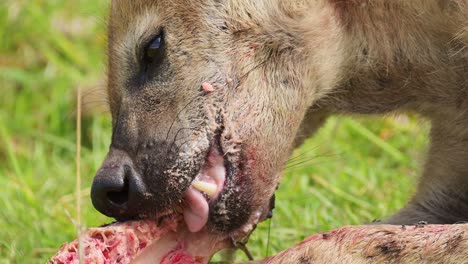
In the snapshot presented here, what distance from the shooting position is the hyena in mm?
3732

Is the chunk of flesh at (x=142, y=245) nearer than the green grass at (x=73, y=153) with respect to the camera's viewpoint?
Yes

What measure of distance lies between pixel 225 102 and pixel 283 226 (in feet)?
4.55

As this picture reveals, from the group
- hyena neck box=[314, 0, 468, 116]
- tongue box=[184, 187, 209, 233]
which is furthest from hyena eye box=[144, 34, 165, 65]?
hyena neck box=[314, 0, 468, 116]

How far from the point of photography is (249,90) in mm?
3863

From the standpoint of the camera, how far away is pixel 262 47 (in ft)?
12.9

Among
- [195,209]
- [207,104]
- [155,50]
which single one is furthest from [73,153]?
[195,209]

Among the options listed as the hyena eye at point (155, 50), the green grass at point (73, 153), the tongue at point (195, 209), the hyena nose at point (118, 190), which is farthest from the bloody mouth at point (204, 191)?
the green grass at point (73, 153)

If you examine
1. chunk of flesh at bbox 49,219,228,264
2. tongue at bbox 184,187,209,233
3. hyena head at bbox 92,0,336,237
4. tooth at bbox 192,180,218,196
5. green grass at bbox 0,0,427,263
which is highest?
hyena head at bbox 92,0,336,237

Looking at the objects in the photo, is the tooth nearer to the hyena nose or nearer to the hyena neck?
the hyena nose

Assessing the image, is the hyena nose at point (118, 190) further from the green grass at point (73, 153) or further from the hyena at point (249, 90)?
the green grass at point (73, 153)

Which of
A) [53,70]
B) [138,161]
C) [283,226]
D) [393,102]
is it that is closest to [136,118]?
[138,161]

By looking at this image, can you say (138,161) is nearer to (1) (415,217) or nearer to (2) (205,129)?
(2) (205,129)

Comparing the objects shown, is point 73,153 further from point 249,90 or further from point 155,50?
point 249,90

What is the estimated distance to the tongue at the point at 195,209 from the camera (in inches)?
145
